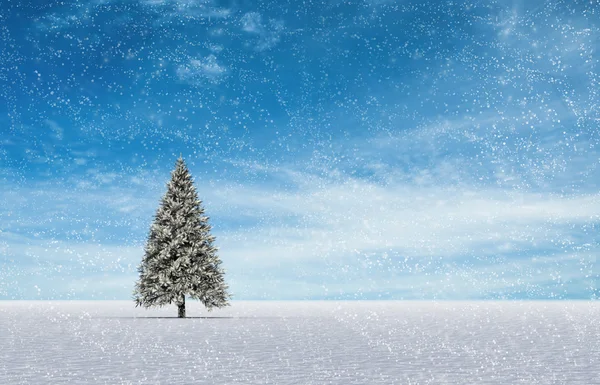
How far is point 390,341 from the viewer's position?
27688 mm

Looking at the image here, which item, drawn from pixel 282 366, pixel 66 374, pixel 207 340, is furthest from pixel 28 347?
pixel 282 366

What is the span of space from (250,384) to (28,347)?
12.6m

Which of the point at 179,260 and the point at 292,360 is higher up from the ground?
the point at 179,260

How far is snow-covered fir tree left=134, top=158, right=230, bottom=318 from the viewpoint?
44781 mm

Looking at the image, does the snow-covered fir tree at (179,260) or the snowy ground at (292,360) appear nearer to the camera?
the snowy ground at (292,360)

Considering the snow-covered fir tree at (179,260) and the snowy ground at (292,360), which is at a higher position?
the snow-covered fir tree at (179,260)

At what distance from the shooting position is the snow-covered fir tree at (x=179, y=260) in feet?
147

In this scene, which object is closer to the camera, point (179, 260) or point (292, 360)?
point (292, 360)

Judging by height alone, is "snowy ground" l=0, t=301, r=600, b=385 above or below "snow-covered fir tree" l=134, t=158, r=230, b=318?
below

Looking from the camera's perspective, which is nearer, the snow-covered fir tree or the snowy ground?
the snowy ground

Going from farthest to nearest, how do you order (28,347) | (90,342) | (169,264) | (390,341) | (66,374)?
1. (169,264)
2. (390,341)
3. (90,342)
4. (28,347)
5. (66,374)

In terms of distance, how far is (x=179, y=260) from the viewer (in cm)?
4459

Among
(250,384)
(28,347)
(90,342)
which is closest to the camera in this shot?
(250,384)

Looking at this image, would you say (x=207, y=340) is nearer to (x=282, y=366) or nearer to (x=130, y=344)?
(x=130, y=344)
